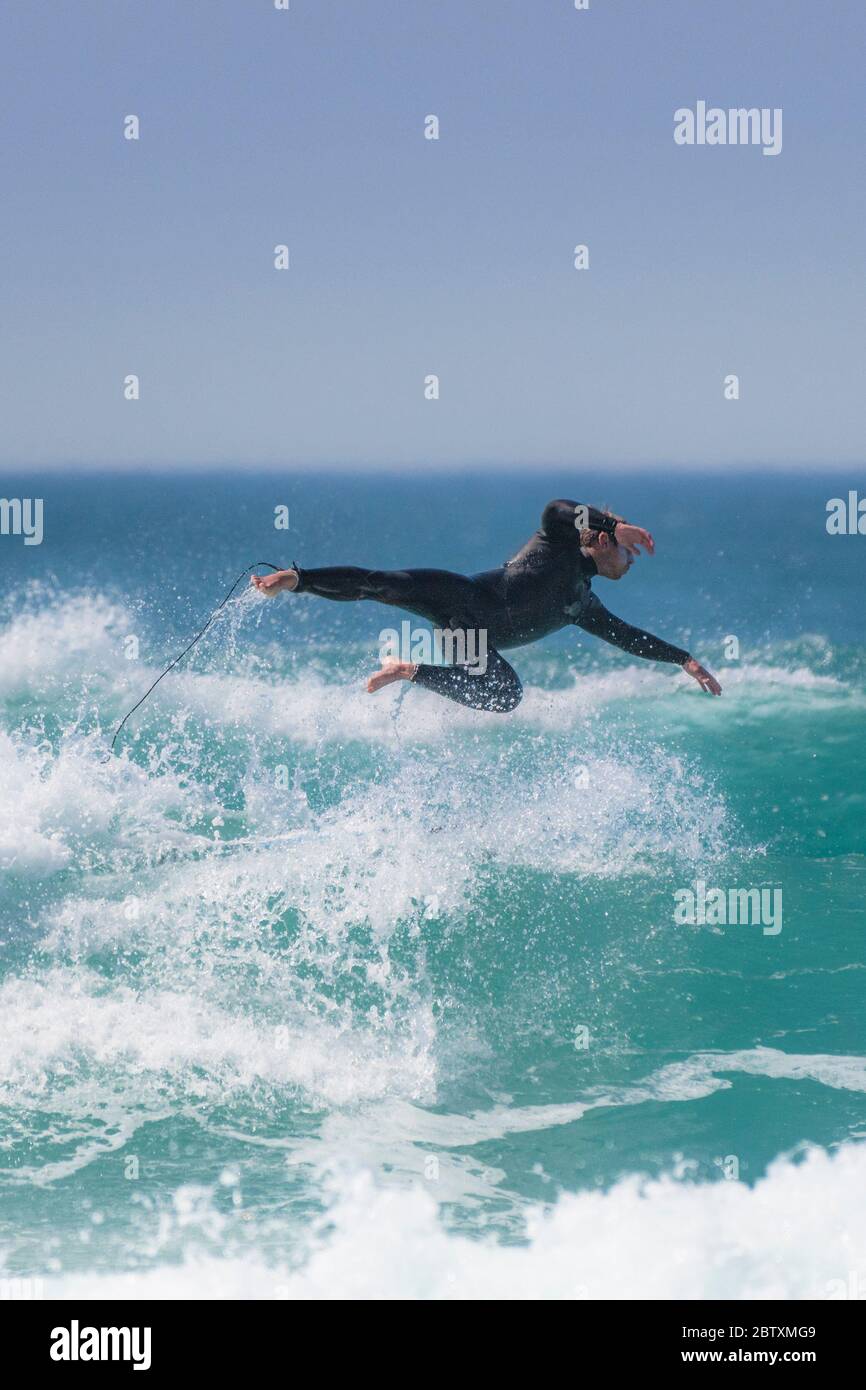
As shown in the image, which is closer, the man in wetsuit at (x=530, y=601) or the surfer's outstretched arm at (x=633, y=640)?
the man in wetsuit at (x=530, y=601)

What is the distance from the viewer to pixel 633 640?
30.8 ft

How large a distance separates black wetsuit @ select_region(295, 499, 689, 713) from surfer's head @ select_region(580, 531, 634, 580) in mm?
55

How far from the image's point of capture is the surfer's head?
9.19 metres

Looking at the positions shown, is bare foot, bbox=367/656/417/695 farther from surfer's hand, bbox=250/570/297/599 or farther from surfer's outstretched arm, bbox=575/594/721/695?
surfer's outstretched arm, bbox=575/594/721/695

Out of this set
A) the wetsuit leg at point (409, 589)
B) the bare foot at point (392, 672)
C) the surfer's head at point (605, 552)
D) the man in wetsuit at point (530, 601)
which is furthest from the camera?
the surfer's head at point (605, 552)

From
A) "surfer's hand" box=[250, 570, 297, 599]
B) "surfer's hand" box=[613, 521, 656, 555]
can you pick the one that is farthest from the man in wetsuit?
"surfer's hand" box=[250, 570, 297, 599]

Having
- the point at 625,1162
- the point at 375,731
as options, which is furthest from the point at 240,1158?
the point at 375,731

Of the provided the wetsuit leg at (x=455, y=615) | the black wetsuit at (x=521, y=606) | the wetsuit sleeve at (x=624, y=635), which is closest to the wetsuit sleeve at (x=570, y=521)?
the black wetsuit at (x=521, y=606)

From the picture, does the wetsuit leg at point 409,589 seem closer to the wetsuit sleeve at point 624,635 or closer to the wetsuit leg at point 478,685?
the wetsuit leg at point 478,685

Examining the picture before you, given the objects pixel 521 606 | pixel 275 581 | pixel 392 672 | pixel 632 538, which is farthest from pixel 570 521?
pixel 275 581

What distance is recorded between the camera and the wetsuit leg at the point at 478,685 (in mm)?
9117

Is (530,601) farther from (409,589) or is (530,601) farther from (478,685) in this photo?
(409,589)

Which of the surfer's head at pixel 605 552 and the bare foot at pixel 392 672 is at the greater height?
the surfer's head at pixel 605 552

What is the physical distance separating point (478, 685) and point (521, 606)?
2.02 ft
